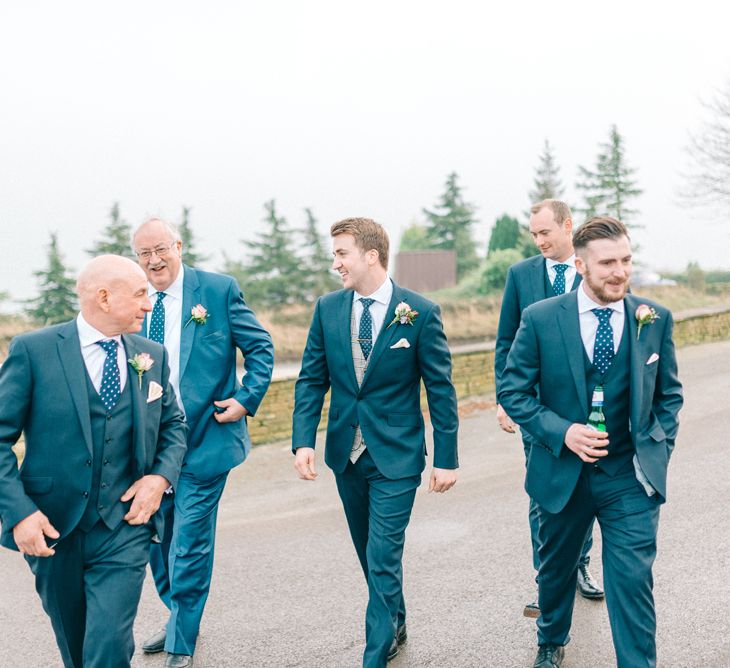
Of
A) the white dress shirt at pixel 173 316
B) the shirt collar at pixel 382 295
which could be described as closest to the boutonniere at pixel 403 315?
the shirt collar at pixel 382 295

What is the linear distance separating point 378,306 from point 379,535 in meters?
1.23

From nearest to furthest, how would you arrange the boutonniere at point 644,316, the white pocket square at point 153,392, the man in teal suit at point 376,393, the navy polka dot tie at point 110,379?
the navy polka dot tie at point 110,379
the white pocket square at point 153,392
the boutonniere at point 644,316
the man in teal suit at point 376,393

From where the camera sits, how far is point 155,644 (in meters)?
4.90

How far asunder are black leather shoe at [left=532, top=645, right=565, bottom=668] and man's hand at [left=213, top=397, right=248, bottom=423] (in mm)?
2108

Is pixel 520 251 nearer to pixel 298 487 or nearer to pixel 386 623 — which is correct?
pixel 298 487

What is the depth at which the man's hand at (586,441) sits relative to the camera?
3906 mm

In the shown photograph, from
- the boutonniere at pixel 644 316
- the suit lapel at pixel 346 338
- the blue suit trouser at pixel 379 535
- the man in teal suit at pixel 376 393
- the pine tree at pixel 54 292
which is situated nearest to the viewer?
the boutonniere at pixel 644 316

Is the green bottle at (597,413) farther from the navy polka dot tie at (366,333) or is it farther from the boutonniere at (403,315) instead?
the navy polka dot tie at (366,333)

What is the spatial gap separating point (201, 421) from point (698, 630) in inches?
121

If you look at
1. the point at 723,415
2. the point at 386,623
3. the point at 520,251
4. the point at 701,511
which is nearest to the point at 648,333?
the point at 386,623

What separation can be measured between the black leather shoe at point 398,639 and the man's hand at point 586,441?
1.54 meters

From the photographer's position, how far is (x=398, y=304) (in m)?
4.63

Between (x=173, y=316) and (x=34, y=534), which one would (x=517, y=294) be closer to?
(x=173, y=316)

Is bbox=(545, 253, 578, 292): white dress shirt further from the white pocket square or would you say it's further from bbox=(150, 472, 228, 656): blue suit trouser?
the white pocket square
